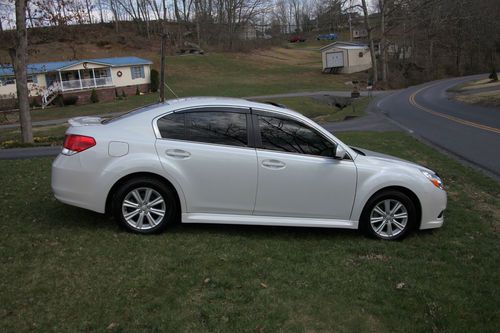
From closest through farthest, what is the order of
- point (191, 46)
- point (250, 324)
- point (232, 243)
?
point (250, 324) → point (232, 243) → point (191, 46)

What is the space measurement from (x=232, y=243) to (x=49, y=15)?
12.9 meters

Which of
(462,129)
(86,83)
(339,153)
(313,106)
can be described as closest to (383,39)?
(313,106)

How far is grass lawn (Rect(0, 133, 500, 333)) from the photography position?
11.3 feet

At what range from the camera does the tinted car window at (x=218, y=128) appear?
5184 mm

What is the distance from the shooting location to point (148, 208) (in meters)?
5.07

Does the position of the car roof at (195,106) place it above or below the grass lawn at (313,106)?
above

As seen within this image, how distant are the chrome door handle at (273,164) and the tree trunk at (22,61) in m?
12.8

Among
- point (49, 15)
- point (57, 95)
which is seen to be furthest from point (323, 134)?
point (57, 95)

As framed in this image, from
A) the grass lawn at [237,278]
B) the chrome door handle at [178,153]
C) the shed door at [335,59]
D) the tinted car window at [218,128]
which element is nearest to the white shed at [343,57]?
the shed door at [335,59]

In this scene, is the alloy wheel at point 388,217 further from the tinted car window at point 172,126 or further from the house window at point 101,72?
the house window at point 101,72

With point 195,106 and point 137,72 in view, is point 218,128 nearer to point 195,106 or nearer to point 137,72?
point 195,106

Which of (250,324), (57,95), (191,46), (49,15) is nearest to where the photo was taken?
(250,324)

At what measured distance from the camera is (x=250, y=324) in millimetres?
3365

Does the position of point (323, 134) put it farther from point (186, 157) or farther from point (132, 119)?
point (132, 119)
